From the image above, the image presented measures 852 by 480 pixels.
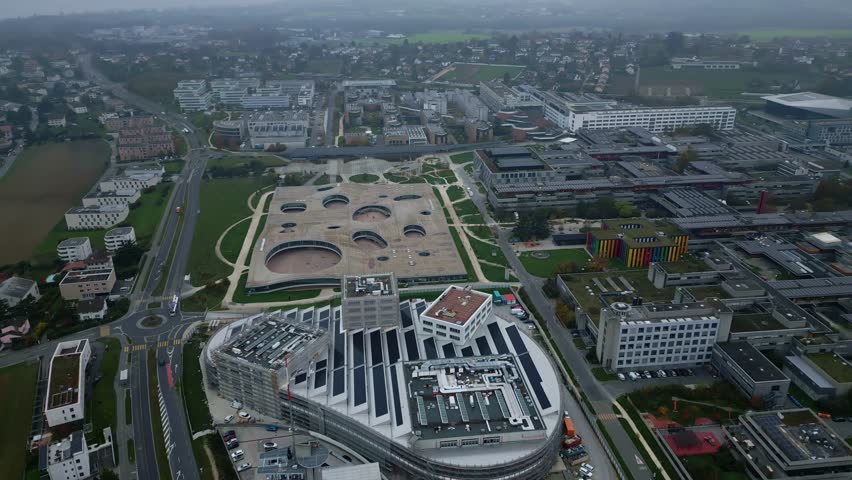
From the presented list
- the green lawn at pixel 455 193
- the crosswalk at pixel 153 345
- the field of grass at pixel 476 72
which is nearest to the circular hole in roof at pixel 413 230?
the green lawn at pixel 455 193

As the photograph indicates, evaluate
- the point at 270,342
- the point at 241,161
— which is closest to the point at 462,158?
the point at 241,161

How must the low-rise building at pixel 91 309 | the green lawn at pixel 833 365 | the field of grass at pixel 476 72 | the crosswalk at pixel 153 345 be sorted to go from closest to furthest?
1. the green lawn at pixel 833 365
2. the crosswalk at pixel 153 345
3. the low-rise building at pixel 91 309
4. the field of grass at pixel 476 72

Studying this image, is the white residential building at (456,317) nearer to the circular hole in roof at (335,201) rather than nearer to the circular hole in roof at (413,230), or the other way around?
the circular hole in roof at (413,230)

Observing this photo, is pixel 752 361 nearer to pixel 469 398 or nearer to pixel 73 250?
pixel 469 398

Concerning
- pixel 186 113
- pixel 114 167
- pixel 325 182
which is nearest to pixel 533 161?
pixel 325 182

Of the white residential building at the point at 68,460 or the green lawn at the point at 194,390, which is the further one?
the green lawn at the point at 194,390

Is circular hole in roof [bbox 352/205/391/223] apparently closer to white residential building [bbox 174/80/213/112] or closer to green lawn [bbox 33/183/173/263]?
green lawn [bbox 33/183/173/263]

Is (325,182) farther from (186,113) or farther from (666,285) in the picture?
(186,113)
